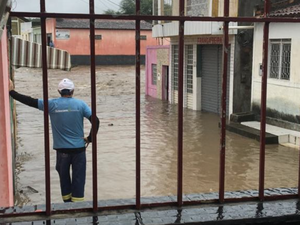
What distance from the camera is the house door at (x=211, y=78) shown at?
1530 cm

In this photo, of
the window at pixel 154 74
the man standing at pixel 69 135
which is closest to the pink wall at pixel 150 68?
the window at pixel 154 74

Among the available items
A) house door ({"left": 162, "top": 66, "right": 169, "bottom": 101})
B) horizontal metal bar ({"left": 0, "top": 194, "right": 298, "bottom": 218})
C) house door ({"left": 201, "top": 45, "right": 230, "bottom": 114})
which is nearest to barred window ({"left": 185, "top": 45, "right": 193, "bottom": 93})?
house door ({"left": 201, "top": 45, "right": 230, "bottom": 114})

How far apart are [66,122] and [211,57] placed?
435 inches

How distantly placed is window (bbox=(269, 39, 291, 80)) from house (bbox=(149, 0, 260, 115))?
129cm

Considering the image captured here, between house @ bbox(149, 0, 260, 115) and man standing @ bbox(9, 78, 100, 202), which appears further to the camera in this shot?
house @ bbox(149, 0, 260, 115)

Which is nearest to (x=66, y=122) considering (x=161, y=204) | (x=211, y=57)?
(x=161, y=204)

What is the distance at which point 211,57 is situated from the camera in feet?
51.2

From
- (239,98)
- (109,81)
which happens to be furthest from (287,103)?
(109,81)

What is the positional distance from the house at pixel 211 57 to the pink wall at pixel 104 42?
21.1 metres

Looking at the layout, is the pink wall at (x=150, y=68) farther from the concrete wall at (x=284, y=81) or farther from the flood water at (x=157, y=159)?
the concrete wall at (x=284, y=81)

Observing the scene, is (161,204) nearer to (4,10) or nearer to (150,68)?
(4,10)

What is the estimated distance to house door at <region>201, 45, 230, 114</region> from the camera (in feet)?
50.2

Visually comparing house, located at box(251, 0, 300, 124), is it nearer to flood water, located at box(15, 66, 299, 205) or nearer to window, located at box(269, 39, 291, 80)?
Answer: window, located at box(269, 39, 291, 80)

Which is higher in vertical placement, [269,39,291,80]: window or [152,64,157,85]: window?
[269,39,291,80]: window
